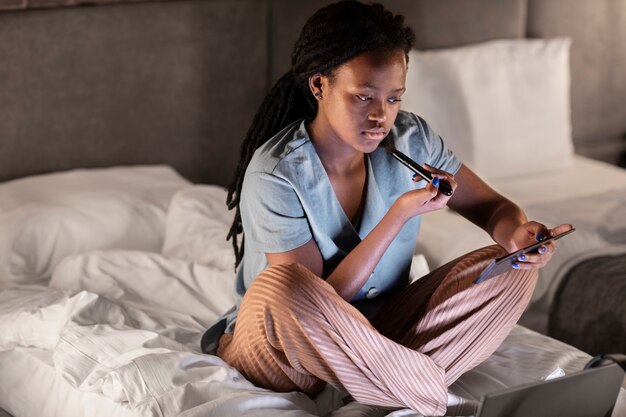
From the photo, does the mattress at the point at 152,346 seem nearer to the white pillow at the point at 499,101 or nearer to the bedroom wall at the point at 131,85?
the bedroom wall at the point at 131,85

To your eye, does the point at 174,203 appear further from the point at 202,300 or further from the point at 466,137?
the point at 466,137

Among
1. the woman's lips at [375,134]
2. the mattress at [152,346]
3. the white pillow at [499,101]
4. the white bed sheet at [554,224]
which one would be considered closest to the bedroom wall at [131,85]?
the mattress at [152,346]

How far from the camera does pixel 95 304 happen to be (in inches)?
78.6

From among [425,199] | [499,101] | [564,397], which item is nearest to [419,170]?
[425,199]

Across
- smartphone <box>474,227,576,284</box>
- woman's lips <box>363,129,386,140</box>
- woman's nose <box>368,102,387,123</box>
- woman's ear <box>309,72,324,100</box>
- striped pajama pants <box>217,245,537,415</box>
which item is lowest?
striped pajama pants <box>217,245,537,415</box>

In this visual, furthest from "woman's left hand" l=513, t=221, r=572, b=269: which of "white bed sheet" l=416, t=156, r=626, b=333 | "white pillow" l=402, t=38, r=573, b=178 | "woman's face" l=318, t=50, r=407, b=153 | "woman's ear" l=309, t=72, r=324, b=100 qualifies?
"white pillow" l=402, t=38, r=573, b=178

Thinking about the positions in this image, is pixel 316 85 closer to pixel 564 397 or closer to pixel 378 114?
pixel 378 114

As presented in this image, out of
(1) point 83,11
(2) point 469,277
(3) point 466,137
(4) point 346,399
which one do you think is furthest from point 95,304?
(3) point 466,137

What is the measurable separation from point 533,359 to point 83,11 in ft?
4.58

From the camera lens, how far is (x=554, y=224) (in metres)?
2.50

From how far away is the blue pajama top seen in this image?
5.82 feet

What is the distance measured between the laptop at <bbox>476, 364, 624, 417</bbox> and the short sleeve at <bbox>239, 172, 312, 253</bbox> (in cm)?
45

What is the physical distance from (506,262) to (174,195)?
3.39 feet

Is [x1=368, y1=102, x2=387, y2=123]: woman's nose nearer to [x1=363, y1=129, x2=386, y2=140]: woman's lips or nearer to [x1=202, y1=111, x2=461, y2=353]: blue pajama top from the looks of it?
[x1=363, y1=129, x2=386, y2=140]: woman's lips
